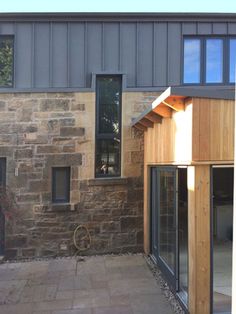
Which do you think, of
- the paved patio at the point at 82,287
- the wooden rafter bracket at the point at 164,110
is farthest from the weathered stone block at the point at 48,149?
the wooden rafter bracket at the point at 164,110

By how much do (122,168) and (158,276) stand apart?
2587 millimetres

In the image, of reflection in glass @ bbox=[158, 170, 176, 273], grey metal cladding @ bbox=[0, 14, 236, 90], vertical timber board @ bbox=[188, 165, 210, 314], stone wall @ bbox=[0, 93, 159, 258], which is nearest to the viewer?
vertical timber board @ bbox=[188, 165, 210, 314]

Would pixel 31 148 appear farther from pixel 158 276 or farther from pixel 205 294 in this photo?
pixel 205 294

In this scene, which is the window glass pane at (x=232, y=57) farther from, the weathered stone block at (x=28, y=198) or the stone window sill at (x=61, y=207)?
the weathered stone block at (x=28, y=198)

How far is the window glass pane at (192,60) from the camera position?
869 cm

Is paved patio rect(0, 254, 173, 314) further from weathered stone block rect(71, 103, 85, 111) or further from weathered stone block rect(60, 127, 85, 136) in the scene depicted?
weathered stone block rect(71, 103, 85, 111)

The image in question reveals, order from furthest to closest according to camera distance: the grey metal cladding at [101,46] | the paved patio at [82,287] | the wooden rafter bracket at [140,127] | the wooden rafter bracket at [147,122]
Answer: the grey metal cladding at [101,46]
the wooden rafter bracket at [140,127]
the wooden rafter bracket at [147,122]
the paved patio at [82,287]

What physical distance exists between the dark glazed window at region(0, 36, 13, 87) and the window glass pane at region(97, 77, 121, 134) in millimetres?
1946

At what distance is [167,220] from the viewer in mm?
6438

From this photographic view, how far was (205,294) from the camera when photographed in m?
4.66

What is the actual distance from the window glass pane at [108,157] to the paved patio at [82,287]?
6.04 feet

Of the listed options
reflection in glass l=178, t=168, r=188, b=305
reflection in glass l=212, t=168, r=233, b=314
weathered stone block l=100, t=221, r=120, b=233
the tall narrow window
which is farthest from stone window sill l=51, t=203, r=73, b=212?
reflection in glass l=178, t=168, r=188, b=305

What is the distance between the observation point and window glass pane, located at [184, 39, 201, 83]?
8.69 m
